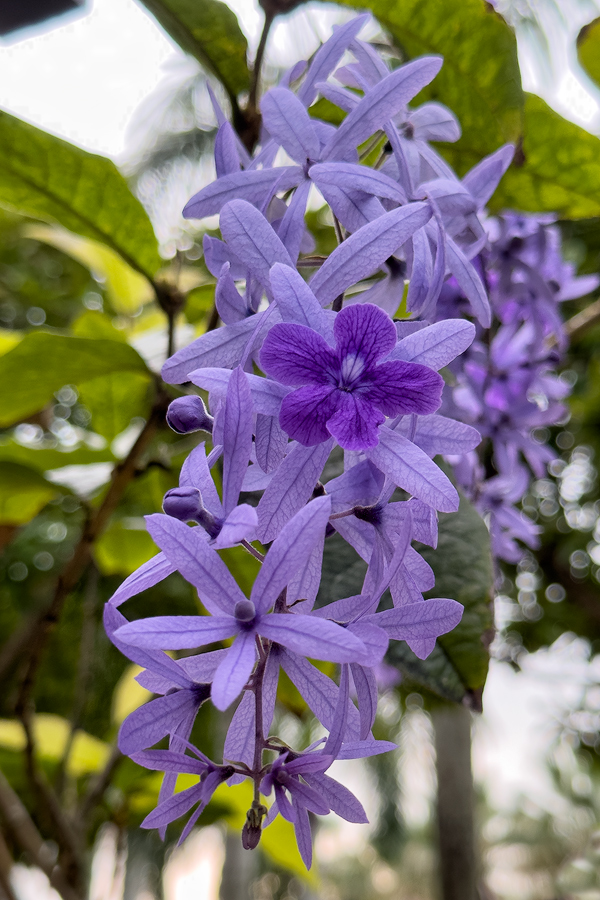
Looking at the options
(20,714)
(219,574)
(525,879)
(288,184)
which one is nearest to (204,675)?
(219,574)

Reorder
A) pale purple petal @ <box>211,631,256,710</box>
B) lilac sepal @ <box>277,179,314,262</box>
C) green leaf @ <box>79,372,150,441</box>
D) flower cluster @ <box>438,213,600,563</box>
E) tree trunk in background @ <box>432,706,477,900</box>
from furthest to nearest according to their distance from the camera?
tree trunk in background @ <box>432,706,477,900</box> → green leaf @ <box>79,372,150,441</box> → flower cluster @ <box>438,213,600,563</box> → lilac sepal @ <box>277,179,314,262</box> → pale purple petal @ <box>211,631,256,710</box>

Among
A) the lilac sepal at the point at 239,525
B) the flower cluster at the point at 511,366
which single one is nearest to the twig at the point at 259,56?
the flower cluster at the point at 511,366

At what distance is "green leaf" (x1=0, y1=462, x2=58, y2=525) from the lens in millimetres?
671

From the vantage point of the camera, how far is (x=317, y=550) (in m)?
0.27

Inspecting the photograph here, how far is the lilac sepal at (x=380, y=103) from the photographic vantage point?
328 mm

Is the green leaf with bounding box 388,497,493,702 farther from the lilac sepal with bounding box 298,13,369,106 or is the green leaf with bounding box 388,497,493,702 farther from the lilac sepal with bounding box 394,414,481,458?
the lilac sepal with bounding box 298,13,369,106

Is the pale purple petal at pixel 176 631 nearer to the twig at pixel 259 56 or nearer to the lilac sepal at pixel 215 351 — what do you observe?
the lilac sepal at pixel 215 351

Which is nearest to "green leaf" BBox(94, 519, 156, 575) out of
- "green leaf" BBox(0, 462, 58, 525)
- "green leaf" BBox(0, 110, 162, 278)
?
"green leaf" BBox(0, 462, 58, 525)

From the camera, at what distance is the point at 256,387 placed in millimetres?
254

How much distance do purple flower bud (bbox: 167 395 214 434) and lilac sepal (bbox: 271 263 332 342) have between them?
0.18 ft

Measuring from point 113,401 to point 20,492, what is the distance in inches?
5.8

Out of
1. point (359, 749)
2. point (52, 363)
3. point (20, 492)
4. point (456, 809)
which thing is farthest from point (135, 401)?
point (456, 809)

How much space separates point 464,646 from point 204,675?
A: 14 cm

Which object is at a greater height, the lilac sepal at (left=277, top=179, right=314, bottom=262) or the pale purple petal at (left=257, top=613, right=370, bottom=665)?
the lilac sepal at (left=277, top=179, right=314, bottom=262)
